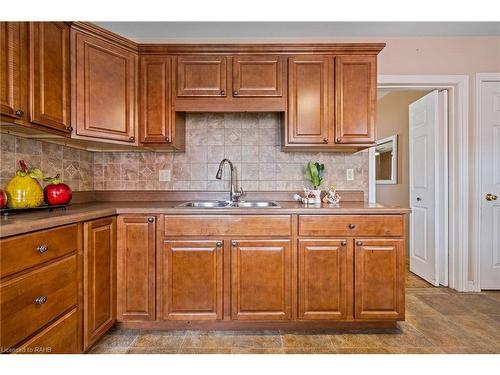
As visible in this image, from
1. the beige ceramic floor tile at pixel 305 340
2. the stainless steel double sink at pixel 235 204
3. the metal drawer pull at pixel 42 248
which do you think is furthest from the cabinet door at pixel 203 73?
the beige ceramic floor tile at pixel 305 340

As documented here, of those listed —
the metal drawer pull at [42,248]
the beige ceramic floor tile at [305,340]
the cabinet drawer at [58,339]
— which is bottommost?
the beige ceramic floor tile at [305,340]

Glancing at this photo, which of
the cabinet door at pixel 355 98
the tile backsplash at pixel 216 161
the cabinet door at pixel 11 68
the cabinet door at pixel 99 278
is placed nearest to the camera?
the cabinet door at pixel 11 68

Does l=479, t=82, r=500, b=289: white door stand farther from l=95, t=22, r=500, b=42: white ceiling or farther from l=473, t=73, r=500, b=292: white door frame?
l=95, t=22, r=500, b=42: white ceiling

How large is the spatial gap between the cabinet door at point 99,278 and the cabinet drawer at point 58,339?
0.10 metres

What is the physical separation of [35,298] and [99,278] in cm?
49

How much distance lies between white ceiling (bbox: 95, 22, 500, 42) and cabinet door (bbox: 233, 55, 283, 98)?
1.87 ft

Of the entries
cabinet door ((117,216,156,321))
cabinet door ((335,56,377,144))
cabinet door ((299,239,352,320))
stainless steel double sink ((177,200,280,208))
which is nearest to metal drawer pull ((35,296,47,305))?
cabinet door ((117,216,156,321))

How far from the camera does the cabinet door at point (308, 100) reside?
2.23 meters

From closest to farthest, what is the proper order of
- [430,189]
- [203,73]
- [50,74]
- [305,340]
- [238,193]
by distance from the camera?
[50,74], [305,340], [203,73], [238,193], [430,189]

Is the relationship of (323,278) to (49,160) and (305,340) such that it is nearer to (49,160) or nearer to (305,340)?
(305,340)

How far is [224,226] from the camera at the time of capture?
1963 millimetres

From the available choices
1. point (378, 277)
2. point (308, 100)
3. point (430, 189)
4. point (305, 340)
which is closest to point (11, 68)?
point (308, 100)

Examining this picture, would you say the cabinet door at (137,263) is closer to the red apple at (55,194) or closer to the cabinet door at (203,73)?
the red apple at (55,194)

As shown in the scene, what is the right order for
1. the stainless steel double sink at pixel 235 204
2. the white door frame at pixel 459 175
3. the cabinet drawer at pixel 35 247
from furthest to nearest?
the white door frame at pixel 459 175, the stainless steel double sink at pixel 235 204, the cabinet drawer at pixel 35 247
